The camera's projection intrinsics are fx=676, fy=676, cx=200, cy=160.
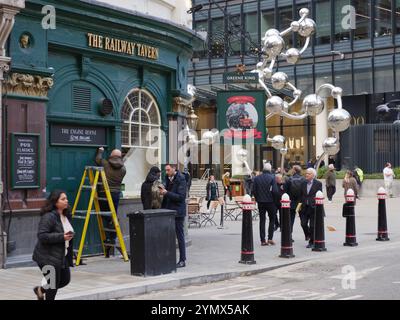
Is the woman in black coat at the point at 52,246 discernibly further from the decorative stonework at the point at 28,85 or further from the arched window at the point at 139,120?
the arched window at the point at 139,120

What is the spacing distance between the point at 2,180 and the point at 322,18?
125ft

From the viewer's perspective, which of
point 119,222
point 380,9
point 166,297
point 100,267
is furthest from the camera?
point 380,9

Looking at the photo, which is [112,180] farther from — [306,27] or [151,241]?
[306,27]

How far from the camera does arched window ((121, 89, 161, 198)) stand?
13.8m

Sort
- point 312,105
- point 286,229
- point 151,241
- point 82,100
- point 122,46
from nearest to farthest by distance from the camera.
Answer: point 151,241, point 82,100, point 286,229, point 122,46, point 312,105

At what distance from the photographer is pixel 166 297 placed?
9.20m

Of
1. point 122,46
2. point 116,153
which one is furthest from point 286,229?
point 122,46

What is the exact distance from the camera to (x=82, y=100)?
12.6 m

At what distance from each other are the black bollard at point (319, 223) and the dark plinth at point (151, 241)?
13.5 feet

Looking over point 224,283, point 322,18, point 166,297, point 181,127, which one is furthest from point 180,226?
point 322,18

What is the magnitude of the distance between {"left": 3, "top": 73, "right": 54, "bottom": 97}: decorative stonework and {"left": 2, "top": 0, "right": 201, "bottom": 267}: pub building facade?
0.02 m

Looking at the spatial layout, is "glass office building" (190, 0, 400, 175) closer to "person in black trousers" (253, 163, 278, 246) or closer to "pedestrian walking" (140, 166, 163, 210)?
"person in black trousers" (253, 163, 278, 246)

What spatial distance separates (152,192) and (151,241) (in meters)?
2.00
